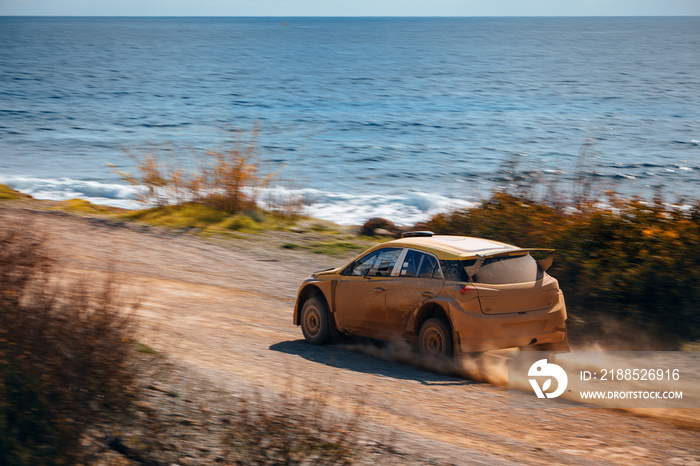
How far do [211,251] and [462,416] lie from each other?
35.1ft

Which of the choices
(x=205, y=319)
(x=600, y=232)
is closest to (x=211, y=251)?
(x=205, y=319)

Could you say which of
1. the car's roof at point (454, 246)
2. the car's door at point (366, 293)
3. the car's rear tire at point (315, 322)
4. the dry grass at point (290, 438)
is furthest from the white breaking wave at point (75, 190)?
the dry grass at point (290, 438)

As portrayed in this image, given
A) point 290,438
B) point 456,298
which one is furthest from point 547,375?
point 290,438

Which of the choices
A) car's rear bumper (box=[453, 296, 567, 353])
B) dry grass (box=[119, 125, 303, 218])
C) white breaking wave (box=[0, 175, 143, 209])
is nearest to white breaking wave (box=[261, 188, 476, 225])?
dry grass (box=[119, 125, 303, 218])

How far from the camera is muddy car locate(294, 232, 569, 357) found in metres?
7.92

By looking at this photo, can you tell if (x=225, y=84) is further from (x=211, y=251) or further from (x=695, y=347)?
(x=695, y=347)

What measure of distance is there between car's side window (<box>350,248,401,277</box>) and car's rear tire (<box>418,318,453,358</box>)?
103 cm

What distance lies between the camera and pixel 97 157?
39.3m

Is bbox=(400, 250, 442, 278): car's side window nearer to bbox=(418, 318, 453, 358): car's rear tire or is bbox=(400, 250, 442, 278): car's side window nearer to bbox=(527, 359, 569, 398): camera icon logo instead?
bbox=(418, 318, 453, 358): car's rear tire

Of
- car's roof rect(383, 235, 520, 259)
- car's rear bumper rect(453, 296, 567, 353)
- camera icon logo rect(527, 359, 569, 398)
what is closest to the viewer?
camera icon logo rect(527, 359, 569, 398)

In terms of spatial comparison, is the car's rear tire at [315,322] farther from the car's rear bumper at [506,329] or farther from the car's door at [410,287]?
the car's rear bumper at [506,329]

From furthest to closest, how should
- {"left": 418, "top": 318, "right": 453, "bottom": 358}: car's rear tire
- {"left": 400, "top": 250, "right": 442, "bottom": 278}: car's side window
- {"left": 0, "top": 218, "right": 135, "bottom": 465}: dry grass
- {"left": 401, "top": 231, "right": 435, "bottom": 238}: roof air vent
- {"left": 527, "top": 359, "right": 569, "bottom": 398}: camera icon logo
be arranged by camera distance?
{"left": 401, "top": 231, "right": 435, "bottom": 238}: roof air vent, {"left": 400, "top": 250, "right": 442, "bottom": 278}: car's side window, {"left": 418, "top": 318, "right": 453, "bottom": 358}: car's rear tire, {"left": 527, "top": 359, "right": 569, "bottom": 398}: camera icon logo, {"left": 0, "top": 218, "right": 135, "bottom": 465}: dry grass

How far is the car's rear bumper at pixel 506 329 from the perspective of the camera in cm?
788

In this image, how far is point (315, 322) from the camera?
10031 millimetres
